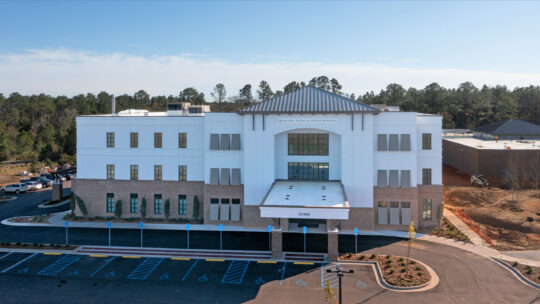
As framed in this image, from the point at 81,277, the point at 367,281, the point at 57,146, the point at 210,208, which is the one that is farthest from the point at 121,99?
the point at 367,281

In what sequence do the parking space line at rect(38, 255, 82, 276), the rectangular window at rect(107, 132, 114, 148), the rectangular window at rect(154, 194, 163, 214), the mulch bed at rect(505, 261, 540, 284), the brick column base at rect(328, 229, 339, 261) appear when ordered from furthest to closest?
the rectangular window at rect(107, 132, 114, 148) < the rectangular window at rect(154, 194, 163, 214) < the brick column base at rect(328, 229, 339, 261) < the parking space line at rect(38, 255, 82, 276) < the mulch bed at rect(505, 261, 540, 284)

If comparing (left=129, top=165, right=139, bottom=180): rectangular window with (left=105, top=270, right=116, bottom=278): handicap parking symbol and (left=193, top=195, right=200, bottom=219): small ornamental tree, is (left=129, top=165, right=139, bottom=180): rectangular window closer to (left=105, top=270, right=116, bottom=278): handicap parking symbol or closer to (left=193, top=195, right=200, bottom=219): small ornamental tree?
(left=193, top=195, right=200, bottom=219): small ornamental tree

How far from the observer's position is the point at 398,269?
30016 mm

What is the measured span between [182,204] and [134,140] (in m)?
8.56

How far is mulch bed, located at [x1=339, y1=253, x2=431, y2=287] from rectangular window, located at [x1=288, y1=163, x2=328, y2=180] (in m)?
10.9

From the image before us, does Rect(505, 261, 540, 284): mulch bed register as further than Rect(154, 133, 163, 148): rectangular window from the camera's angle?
No

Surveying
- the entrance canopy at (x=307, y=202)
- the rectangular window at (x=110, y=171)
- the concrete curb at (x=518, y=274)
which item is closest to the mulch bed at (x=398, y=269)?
the entrance canopy at (x=307, y=202)

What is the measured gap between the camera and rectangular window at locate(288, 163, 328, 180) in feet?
139

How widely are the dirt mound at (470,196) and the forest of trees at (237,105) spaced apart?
144ft

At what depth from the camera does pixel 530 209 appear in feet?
152

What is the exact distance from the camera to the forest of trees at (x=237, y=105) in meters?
100

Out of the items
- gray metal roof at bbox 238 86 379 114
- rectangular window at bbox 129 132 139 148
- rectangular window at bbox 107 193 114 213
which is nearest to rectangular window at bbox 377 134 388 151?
gray metal roof at bbox 238 86 379 114

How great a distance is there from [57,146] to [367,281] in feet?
236

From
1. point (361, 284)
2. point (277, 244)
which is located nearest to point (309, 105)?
point (277, 244)
